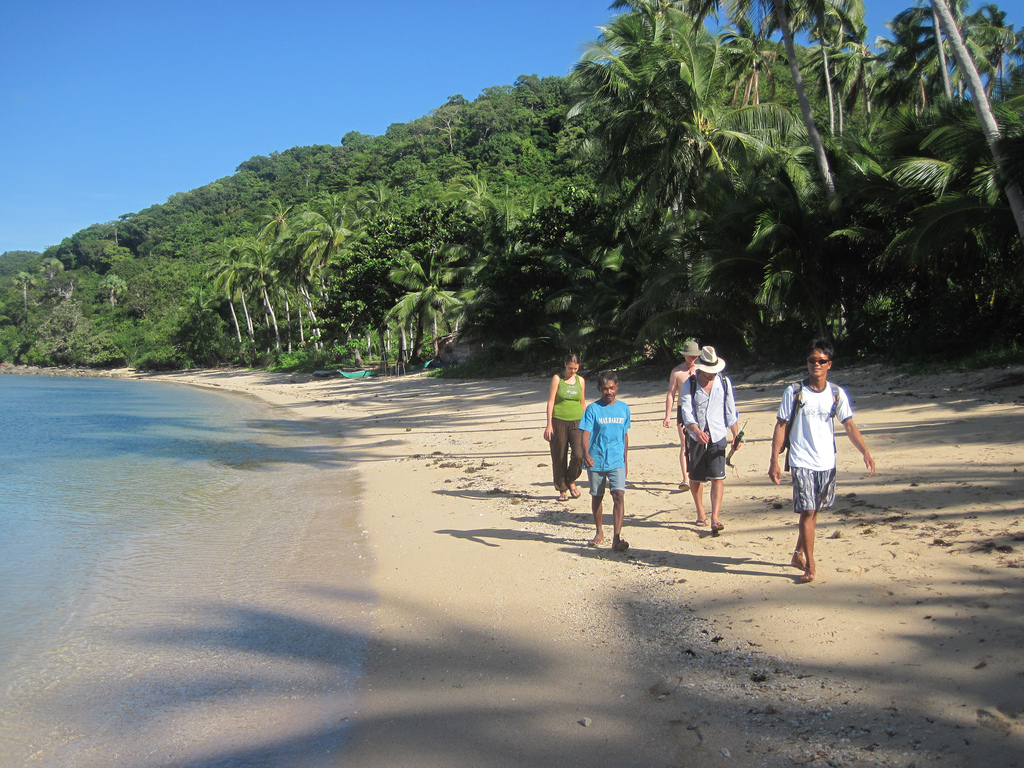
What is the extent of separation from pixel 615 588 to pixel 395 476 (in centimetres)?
600

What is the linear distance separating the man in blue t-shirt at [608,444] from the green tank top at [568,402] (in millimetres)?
1613

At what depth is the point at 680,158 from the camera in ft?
61.1

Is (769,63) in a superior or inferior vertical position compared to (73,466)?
superior

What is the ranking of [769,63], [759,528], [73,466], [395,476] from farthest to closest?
[769,63], [73,466], [395,476], [759,528]

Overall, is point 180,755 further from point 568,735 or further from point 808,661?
point 808,661

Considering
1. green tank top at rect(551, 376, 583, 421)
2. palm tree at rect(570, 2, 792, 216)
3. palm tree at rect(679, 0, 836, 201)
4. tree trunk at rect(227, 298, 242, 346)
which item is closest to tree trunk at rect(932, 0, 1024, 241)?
palm tree at rect(679, 0, 836, 201)

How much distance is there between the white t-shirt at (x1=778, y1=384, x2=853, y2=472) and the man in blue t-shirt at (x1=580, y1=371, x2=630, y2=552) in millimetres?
1438

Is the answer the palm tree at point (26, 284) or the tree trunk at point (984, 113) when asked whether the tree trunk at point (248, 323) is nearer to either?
the palm tree at point (26, 284)

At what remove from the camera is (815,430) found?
4.62m

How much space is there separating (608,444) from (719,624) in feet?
5.67

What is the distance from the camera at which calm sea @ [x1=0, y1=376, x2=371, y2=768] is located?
376cm

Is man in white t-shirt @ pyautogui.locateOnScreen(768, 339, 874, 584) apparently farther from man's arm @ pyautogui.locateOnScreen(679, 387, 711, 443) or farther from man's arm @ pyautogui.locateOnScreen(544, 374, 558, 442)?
man's arm @ pyautogui.locateOnScreen(544, 374, 558, 442)

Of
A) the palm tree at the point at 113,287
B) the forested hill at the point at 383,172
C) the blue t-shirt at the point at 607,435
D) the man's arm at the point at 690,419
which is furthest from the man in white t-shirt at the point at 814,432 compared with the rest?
the palm tree at the point at 113,287

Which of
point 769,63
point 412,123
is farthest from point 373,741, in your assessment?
point 412,123
